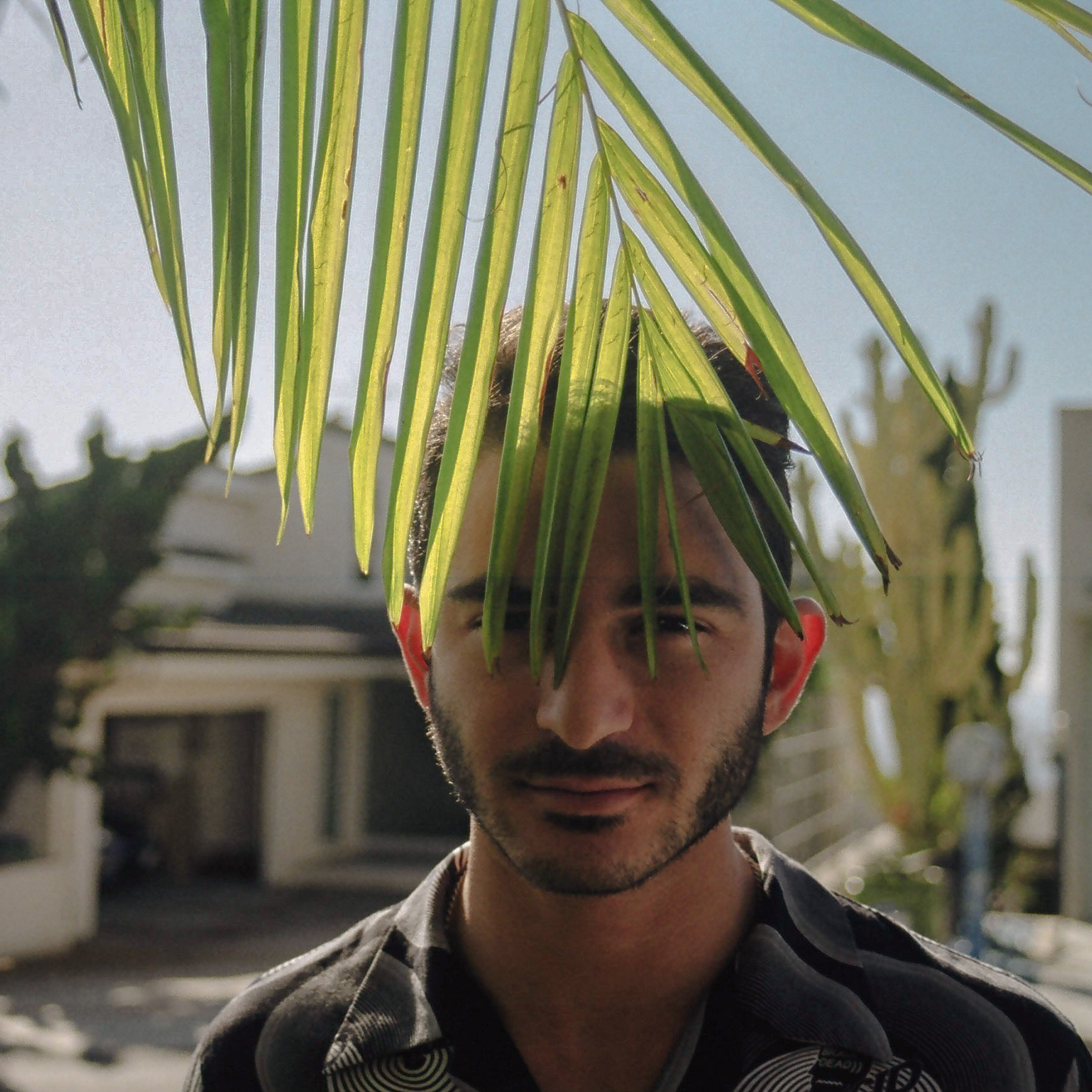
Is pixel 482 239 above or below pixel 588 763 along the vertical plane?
above

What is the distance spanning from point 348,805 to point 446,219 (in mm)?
14163

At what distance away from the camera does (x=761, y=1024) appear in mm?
1130

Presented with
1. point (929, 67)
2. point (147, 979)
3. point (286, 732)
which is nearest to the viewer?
point (929, 67)

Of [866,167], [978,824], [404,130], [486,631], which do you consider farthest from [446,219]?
[978,824]

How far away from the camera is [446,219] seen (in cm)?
54

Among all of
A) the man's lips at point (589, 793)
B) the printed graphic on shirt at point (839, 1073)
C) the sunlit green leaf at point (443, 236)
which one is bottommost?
the printed graphic on shirt at point (839, 1073)

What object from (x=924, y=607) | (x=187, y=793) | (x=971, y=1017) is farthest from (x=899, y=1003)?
(x=187, y=793)

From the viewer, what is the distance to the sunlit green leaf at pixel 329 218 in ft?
1.80

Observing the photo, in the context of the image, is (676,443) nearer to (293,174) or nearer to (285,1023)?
(293,174)

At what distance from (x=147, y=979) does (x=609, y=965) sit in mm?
9228

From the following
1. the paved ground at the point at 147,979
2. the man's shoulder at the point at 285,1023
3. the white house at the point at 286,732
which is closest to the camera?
the man's shoulder at the point at 285,1023

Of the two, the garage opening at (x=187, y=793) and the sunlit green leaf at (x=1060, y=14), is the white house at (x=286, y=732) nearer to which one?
the garage opening at (x=187, y=793)

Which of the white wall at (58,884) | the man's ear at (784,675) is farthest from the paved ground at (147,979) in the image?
the man's ear at (784,675)

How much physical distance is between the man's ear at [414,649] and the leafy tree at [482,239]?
1.64ft
